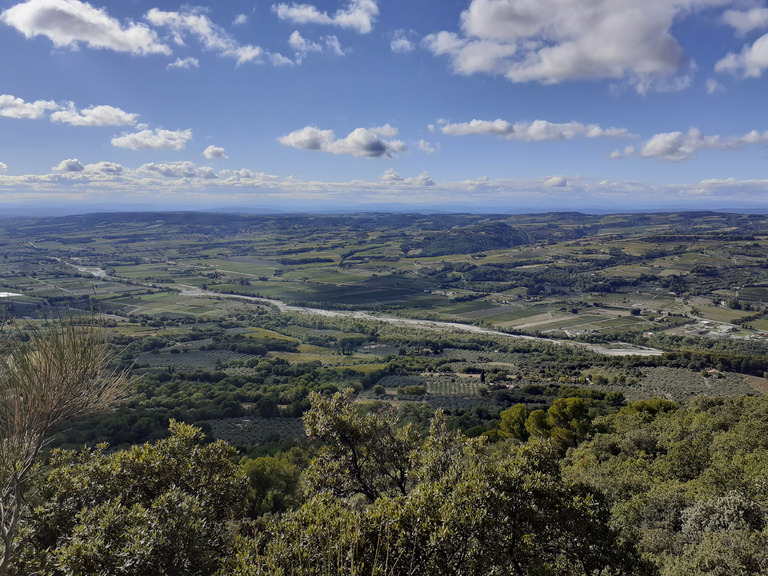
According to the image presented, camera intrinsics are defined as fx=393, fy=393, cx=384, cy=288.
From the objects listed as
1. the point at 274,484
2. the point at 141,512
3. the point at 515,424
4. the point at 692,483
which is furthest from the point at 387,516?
the point at 515,424

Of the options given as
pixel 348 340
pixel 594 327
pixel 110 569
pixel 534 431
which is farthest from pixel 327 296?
pixel 110 569

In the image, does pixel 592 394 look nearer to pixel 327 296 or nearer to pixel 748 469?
pixel 748 469

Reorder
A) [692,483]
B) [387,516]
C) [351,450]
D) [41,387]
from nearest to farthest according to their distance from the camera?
[41,387] < [387,516] < [351,450] < [692,483]

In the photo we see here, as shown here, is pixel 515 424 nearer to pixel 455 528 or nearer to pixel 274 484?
pixel 274 484

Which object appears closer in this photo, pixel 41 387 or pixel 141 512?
pixel 41 387

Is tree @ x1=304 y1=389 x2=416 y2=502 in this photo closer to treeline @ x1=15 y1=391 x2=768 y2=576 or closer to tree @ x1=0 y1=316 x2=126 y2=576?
treeline @ x1=15 y1=391 x2=768 y2=576

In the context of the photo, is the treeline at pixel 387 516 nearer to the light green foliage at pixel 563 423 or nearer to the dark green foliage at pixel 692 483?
the dark green foliage at pixel 692 483
